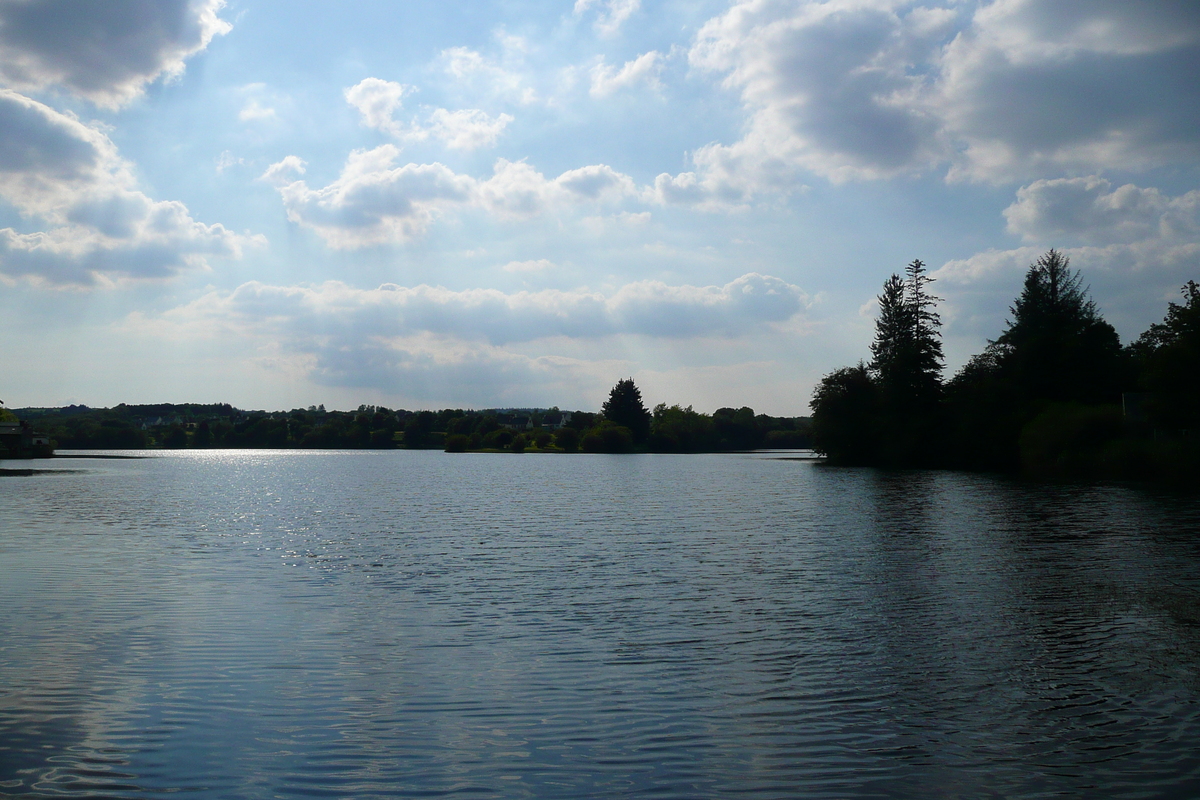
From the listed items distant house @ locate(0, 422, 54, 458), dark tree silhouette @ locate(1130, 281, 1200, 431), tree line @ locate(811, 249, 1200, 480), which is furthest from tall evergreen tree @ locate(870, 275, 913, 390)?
distant house @ locate(0, 422, 54, 458)

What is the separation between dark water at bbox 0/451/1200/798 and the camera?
8.49 meters

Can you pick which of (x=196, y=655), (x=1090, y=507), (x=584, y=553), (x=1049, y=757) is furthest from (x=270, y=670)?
(x=1090, y=507)

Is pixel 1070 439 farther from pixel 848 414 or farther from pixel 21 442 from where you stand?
pixel 21 442

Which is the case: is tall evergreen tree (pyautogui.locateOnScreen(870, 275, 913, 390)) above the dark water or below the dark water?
above

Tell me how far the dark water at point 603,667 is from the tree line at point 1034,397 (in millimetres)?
38182

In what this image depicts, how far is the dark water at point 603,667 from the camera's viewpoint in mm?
8492

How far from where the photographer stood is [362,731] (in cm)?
969

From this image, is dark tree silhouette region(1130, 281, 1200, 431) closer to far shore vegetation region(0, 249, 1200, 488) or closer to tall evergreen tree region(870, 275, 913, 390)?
far shore vegetation region(0, 249, 1200, 488)

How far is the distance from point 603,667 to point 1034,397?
83.1 meters

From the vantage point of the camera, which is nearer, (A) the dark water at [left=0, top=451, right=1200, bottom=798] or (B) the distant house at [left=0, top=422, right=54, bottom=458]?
(A) the dark water at [left=0, top=451, right=1200, bottom=798]

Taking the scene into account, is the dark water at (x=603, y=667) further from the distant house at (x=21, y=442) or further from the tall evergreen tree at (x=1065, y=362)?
the distant house at (x=21, y=442)

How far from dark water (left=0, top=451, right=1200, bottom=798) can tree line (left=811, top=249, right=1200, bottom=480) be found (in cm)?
3818

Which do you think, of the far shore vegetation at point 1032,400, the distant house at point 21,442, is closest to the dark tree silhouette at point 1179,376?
the far shore vegetation at point 1032,400

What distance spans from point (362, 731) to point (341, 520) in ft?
99.1
